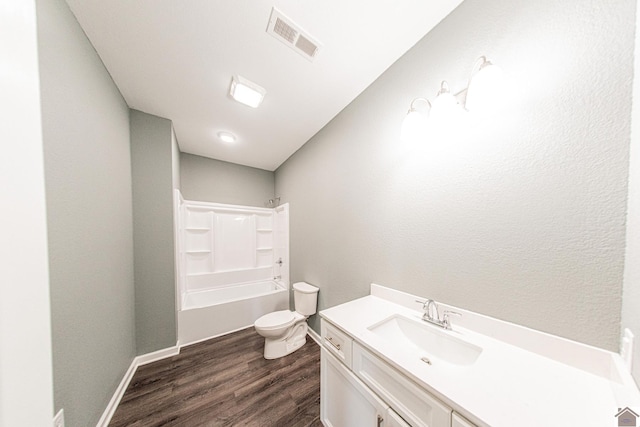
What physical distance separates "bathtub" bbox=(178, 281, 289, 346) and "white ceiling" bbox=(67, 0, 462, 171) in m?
2.17

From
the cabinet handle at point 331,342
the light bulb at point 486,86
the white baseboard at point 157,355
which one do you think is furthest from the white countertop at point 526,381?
the white baseboard at point 157,355

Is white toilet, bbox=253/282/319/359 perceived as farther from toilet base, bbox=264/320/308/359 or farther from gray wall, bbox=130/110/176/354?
gray wall, bbox=130/110/176/354

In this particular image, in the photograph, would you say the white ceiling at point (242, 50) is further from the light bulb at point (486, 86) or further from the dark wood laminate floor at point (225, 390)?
the dark wood laminate floor at point (225, 390)

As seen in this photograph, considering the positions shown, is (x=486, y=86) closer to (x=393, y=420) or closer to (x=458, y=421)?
(x=458, y=421)

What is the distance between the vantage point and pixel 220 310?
2.22m

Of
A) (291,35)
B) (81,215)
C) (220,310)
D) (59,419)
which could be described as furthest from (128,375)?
(291,35)

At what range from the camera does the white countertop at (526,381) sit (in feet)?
1.63

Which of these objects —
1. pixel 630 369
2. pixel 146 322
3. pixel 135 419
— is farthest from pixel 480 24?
pixel 146 322

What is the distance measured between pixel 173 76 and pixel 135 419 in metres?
2.47

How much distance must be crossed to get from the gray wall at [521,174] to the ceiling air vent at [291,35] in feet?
1.90

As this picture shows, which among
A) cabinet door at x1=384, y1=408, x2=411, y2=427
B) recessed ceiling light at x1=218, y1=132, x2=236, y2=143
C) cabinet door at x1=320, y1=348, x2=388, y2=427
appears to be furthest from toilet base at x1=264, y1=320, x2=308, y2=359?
recessed ceiling light at x1=218, y1=132, x2=236, y2=143

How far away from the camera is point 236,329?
7.60 feet

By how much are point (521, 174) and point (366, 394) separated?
1208 mm

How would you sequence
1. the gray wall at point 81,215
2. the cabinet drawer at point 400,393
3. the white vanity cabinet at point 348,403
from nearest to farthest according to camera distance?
1. the cabinet drawer at point 400,393
2. the white vanity cabinet at point 348,403
3. the gray wall at point 81,215
